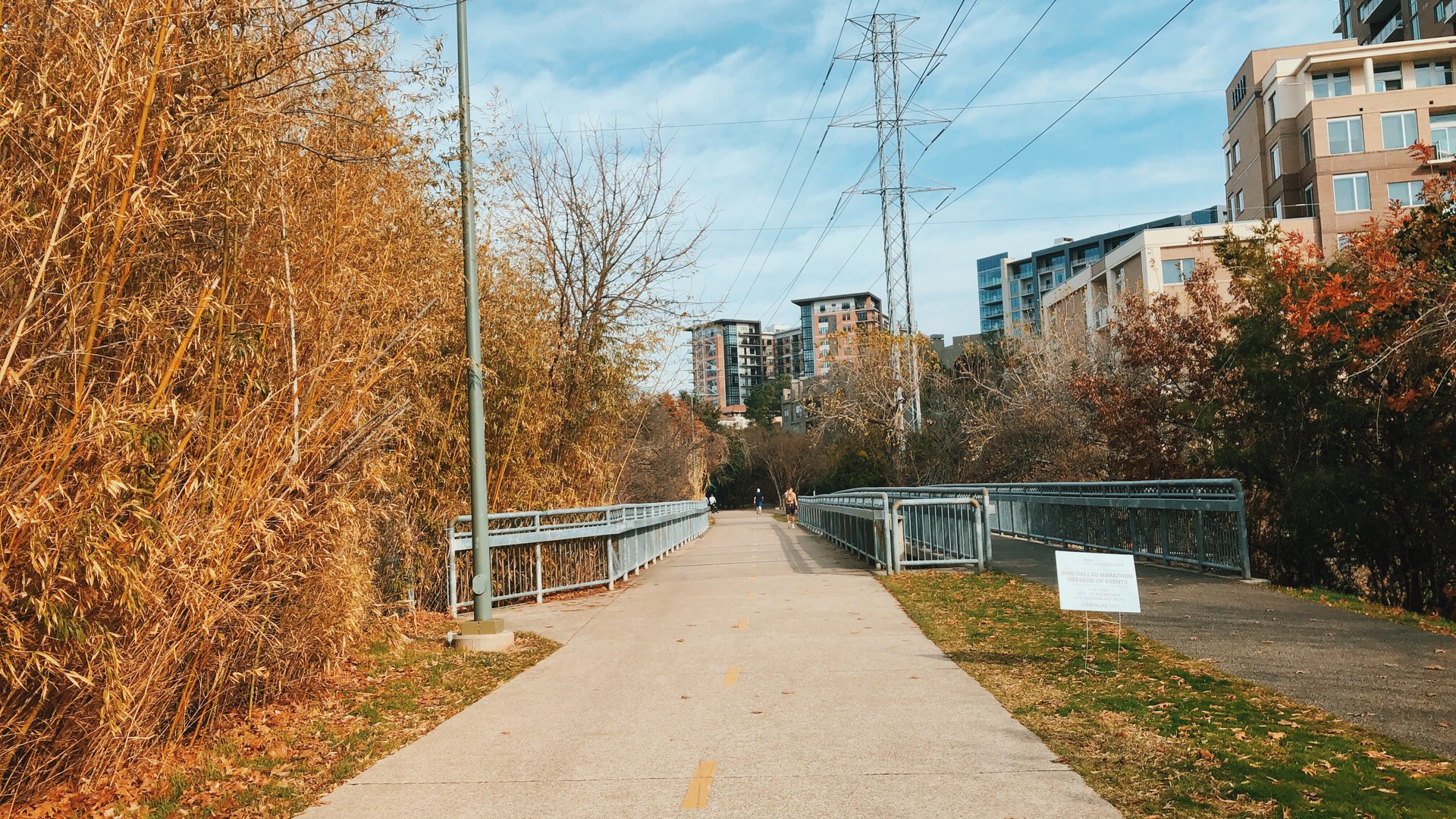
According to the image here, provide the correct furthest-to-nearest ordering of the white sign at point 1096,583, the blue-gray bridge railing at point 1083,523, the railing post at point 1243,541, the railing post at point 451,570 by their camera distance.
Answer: the blue-gray bridge railing at point 1083,523 → the railing post at point 451,570 → the railing post at point 1243,541 → the white sign at point 1096,583

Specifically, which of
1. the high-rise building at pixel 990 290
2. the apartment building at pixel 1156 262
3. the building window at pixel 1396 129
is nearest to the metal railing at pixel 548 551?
the apartment building at pixel 1156 262

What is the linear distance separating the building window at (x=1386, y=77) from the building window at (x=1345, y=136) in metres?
3.79

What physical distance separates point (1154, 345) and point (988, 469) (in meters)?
14.4

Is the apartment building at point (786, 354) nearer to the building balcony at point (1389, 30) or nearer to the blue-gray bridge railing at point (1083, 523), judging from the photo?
the building balcony at point (1389, 30)

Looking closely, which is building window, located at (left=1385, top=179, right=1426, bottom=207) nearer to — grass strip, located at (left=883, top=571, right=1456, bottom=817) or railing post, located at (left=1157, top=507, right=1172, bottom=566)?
railing post, located at (left=1157, top=507, right=1172, bottom=566)

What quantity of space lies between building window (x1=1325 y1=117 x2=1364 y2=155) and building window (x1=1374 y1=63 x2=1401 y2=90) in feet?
12.4

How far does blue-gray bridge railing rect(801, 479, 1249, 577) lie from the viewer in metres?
14.4

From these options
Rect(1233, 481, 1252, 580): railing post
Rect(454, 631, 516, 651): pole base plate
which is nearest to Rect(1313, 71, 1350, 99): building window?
Rect(1233, 481, 1252, 580): railing post

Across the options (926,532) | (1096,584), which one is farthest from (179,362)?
(926,532)

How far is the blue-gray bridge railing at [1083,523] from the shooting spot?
14352mm

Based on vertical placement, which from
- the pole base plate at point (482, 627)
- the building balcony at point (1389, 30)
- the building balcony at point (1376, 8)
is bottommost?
the pole base plate at point (482, 627)

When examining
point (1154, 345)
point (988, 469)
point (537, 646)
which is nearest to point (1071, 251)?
point (988, 469)

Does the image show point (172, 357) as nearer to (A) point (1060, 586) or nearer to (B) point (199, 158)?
(B) point (199, 158)

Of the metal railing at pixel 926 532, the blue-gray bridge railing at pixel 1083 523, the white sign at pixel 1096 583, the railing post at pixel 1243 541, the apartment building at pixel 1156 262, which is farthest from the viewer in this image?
the apartment building at pixel 1156 262
